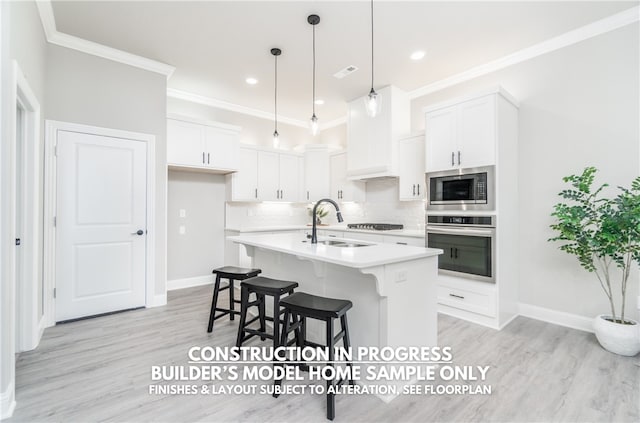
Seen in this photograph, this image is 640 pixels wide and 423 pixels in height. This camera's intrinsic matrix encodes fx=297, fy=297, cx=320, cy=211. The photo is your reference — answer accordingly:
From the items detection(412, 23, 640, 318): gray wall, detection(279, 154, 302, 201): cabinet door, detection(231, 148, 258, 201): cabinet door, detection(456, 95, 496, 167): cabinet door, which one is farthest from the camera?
detection(279, 154, 302, 201): cabinet door

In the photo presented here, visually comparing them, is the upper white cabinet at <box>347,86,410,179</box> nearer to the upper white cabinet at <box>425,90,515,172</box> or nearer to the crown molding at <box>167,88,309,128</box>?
the upper white cabinet at <box>425,90,515,172</box>

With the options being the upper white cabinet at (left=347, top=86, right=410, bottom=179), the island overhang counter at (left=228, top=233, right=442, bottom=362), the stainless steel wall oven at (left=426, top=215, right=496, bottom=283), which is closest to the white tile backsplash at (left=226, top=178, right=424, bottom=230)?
the upper white cabinet at (left=347, top=86, right=410, bottom=179)

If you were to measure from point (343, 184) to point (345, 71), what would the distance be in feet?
6.54

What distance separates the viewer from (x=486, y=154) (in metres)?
3.15

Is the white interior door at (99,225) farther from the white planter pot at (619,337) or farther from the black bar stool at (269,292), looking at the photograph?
the white planter pot at (619,337)

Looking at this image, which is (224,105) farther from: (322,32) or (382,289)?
(382,289)

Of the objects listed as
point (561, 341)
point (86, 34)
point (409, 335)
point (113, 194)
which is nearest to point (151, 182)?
point (113, 194)

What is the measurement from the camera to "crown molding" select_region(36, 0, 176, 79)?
2760 mm

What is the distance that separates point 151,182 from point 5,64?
2026 mm

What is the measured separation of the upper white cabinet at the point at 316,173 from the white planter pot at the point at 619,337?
4101mm

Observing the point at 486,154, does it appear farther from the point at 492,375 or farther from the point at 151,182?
the point at 151,182

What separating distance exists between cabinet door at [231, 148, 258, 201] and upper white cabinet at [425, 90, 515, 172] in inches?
111

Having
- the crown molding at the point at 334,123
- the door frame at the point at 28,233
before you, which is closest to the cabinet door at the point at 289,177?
the crown molding at the point at 334,123

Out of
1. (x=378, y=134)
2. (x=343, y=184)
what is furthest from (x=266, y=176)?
(x=378, y=134)
